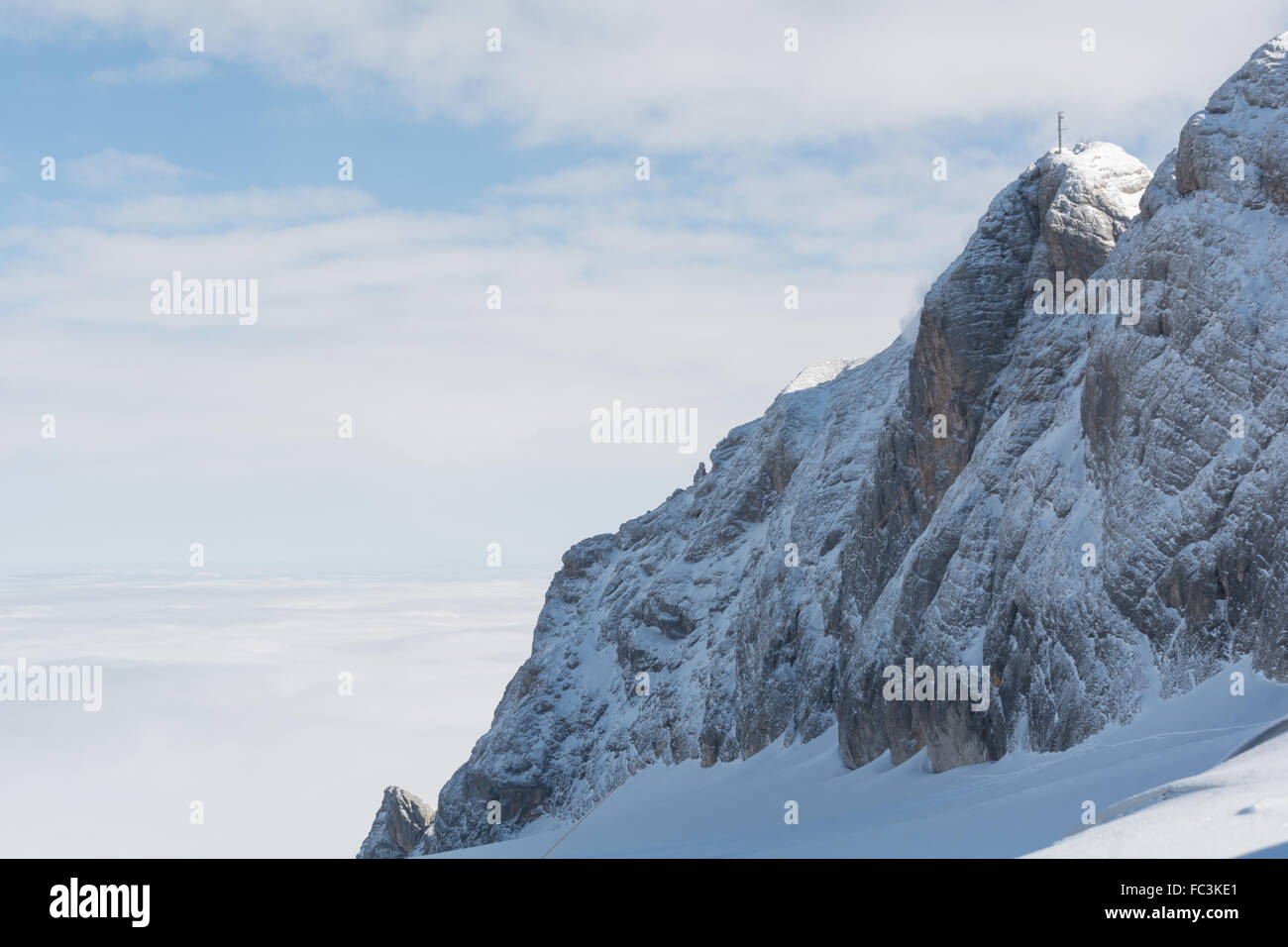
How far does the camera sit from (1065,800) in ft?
73.2

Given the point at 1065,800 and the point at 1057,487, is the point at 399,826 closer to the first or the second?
the point at 1057,487

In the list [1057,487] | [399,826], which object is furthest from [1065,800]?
[399,826]

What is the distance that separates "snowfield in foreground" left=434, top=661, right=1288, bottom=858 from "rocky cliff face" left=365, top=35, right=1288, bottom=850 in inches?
44.5

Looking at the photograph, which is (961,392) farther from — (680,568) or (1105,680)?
(680,568)

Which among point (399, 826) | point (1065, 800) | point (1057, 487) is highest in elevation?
point (1057, 487)

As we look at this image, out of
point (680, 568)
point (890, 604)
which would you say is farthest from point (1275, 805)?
point (680, 568)

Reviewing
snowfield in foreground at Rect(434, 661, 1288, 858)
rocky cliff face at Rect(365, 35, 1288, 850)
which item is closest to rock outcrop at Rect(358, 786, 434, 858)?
rocky cliff face at Rect(365, 35, 1288, 850)

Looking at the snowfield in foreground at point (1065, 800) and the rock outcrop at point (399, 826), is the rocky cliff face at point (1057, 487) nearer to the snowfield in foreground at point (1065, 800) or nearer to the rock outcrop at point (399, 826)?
the snowfield in foreground at point (1065, 800)

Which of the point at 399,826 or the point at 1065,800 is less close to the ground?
the point at 1065,800

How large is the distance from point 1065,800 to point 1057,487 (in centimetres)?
1300

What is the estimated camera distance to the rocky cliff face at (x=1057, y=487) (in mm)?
26719

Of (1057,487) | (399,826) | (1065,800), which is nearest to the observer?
(1065,800)
